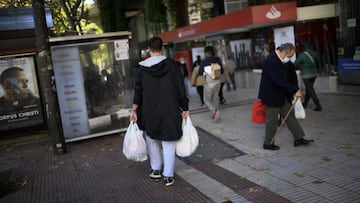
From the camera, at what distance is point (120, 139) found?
8.49 meters

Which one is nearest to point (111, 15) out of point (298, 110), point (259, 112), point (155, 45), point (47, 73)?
point (47, 73)

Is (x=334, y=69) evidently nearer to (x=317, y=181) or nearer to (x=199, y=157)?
(x=199, y=157)

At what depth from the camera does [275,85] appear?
6035 millimetres

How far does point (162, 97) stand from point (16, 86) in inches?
220

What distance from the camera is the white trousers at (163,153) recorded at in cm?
502

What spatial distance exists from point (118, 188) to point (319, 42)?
963 cm

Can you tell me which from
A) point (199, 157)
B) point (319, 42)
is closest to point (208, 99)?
point (199, 157)

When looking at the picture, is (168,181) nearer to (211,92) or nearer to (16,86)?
(211,92)

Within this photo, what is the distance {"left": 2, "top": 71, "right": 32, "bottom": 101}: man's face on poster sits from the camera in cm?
918

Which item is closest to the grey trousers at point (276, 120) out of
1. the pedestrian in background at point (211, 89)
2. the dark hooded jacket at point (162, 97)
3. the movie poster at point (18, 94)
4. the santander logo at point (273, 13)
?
the dark hooded jacket at point (162, 97)

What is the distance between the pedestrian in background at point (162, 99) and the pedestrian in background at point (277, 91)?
1.65m

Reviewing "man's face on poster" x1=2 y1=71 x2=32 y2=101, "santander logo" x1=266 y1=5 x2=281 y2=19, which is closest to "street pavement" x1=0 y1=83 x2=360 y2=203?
"man's face on poster" x1=2 y1=71 x2=32 y2=101

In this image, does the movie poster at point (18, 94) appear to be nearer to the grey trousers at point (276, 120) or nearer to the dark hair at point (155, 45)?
the dark hair at point (155, 45)

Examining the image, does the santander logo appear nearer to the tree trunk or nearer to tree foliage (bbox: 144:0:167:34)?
the tree trunk
